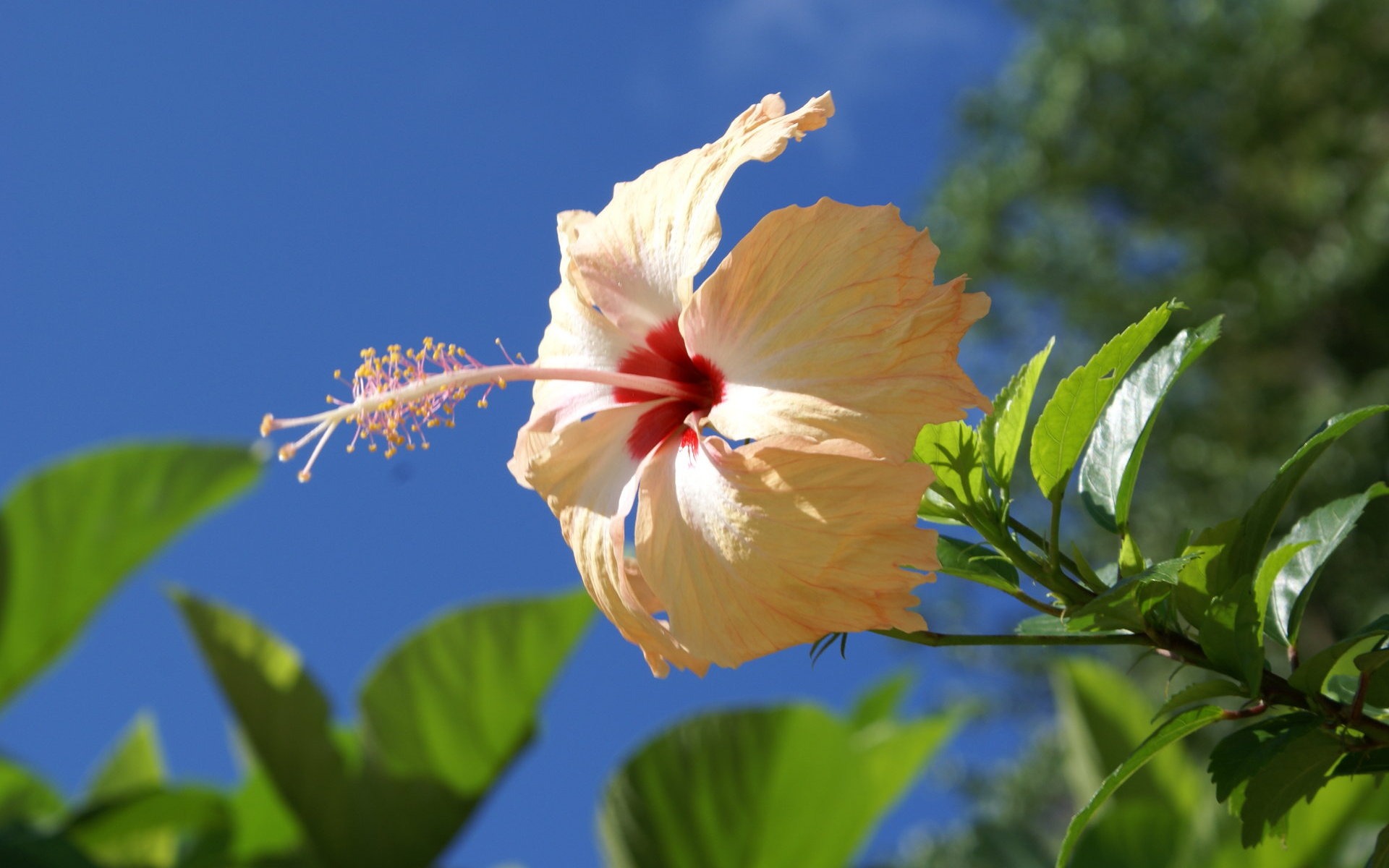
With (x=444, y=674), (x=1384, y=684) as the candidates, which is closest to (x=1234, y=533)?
(x=1384, y=684)

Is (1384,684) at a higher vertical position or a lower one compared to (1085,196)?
lower

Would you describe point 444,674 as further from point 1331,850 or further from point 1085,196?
point 1085,196

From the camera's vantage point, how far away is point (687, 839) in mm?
2363

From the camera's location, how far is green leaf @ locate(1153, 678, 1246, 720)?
1.91ft

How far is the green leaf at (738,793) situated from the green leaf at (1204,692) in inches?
69.2

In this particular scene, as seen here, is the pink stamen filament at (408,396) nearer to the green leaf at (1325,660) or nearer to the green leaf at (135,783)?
the green leaf at (1325,660)

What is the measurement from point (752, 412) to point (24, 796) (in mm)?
3167

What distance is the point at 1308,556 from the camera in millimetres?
671

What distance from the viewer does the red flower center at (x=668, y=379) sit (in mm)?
617

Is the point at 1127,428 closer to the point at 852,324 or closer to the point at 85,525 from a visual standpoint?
the point at 852,324

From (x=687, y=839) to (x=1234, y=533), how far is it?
196 cm

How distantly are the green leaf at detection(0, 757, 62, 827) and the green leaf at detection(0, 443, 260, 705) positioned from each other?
0.90 feet

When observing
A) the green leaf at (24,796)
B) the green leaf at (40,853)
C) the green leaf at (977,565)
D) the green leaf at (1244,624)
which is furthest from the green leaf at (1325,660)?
the green leaf at (24,796)

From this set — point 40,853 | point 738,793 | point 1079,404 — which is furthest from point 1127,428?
point 40,853
